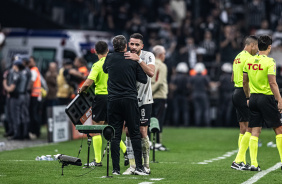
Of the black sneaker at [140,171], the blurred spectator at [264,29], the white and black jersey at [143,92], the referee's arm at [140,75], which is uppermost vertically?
the blurred spectator at [264,29]

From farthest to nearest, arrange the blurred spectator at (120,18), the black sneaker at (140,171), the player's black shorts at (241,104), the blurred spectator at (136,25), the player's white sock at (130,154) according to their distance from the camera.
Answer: the blurred spectator at (120,18)
the blurred spectator at (136,25)
the player's black shorts at (241,104)
the player's white sock at (130,154)
the black sneaker at (140,171)

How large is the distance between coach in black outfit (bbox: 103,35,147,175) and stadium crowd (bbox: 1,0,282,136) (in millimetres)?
12960

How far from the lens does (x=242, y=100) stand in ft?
44.8

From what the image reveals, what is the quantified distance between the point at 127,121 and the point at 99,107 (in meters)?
1.86

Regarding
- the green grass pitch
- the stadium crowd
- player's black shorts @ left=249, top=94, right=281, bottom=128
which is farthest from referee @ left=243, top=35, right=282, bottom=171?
the stadium crowd

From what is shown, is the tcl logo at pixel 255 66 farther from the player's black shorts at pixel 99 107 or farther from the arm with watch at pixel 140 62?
the player's black shorts at pixel 99 107

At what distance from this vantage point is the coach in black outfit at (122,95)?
1177 centimetres

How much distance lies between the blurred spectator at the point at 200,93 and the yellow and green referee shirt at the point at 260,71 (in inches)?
583

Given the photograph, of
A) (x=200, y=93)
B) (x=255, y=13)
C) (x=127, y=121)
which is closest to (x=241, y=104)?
(x=127, y=121)

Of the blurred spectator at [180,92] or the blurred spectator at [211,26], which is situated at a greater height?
the blurred spectator at [211,26]

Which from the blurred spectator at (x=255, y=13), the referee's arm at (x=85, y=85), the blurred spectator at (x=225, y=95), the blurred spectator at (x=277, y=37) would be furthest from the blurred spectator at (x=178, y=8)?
the referee's arm at (x=85, y=85)

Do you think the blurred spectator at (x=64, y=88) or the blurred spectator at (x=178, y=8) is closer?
the blurred spectator at (x=64, y=88)

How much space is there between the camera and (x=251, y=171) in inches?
514

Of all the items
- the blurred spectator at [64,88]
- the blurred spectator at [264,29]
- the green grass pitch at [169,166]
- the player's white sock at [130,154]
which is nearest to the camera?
the green grass pitch at [169,166]
